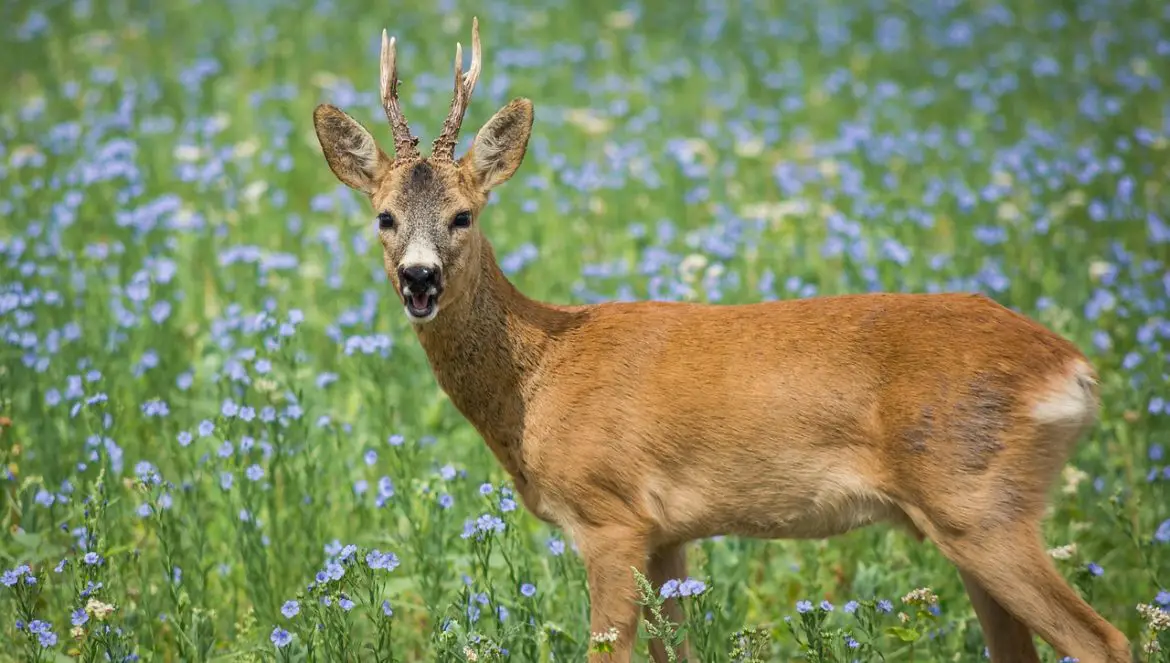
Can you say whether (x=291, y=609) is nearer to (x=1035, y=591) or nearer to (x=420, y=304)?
(x=420, y=304)

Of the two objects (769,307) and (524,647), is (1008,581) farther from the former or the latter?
(524,647)

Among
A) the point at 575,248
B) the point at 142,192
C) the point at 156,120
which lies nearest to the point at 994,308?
the point at 575,248

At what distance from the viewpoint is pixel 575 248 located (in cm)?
827

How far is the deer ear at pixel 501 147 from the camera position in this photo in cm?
494

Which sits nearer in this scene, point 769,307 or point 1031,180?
point 769,307

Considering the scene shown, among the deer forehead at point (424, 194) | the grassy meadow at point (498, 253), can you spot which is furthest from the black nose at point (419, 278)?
the grassy meadow at point (498, 253)

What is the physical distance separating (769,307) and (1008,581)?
1182 millimetres

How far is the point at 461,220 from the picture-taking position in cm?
474

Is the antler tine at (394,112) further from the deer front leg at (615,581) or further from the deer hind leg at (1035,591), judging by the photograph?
the deer hind leg at (1035,591)

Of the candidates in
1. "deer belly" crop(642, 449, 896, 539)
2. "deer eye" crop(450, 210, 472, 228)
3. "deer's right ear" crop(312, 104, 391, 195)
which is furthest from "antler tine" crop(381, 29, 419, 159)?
"deer belly" crop(642, 449, 896, 539)

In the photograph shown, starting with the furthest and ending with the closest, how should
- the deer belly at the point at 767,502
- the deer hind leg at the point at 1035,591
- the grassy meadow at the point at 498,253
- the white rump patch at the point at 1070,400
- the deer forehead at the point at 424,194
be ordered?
the grassy meadow at the point at 498,253 < the deer forehead at the point at 424,194 < the deer belly at the point at 767,502 < the white rump patch at the point at 1070,400 < the deer hind leg at the point at 1035,591

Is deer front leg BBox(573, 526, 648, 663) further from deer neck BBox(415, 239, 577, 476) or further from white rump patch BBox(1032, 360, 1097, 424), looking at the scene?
white rump patch BBox(1032, 360, 1097, 424)

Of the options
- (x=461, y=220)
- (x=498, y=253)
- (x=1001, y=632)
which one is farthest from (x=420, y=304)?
(x=498, y=253)

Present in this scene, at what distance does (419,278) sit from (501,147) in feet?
2.37
